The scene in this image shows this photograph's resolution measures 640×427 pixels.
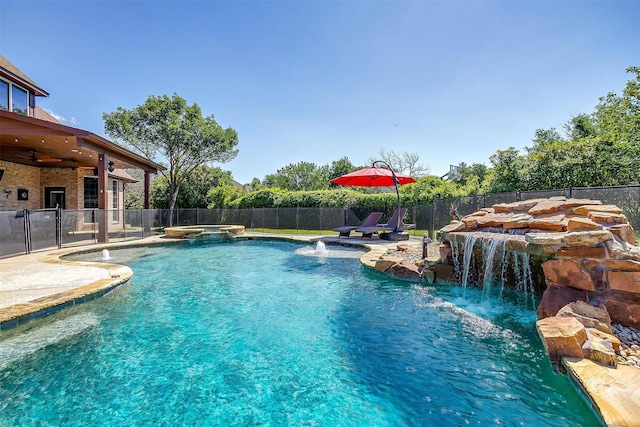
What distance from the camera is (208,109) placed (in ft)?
64.2

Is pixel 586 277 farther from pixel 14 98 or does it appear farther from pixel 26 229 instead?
pixel 14 98

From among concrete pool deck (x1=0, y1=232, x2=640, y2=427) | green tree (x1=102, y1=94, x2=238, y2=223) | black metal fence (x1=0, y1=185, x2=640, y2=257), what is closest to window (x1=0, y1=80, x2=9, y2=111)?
black metal fence (x1=0, y1=185, x2=640, y2=257)

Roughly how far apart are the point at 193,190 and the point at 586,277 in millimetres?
22328

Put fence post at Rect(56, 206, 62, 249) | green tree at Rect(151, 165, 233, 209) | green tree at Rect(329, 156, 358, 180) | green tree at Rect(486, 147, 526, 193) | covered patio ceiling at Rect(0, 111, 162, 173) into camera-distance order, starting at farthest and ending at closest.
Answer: green tree at Rect(329, 156, 358, 180) < green tree at Rect(151, 165, 233, 209) < green tree at Rect(486, 147, 526, 193) < fence post at Rect(56, 206, 62, 249) < covered patio ceiling at Rect(0, 111, 162, 173)

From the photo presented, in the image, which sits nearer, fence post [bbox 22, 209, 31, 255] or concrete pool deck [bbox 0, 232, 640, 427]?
concrete pool deck [bbox 0, 232, 640, 427]

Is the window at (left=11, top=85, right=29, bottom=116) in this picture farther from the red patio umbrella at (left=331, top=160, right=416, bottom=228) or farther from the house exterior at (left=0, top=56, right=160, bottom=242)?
the red patio umbrella at (left=331, top=160, right=416, bottom=228)

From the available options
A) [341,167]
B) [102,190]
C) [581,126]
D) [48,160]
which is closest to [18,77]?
[48,160]

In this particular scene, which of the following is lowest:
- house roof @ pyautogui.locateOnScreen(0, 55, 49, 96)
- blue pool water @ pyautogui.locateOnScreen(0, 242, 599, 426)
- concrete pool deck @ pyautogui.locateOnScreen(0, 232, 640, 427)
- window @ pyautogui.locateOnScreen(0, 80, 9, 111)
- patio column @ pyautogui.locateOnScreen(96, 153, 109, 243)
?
blue pool water @ pyautogui.locateOnScreen(0, 242, 599, 426)

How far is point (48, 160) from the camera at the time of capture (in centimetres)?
1250

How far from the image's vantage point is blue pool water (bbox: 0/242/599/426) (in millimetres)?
2209

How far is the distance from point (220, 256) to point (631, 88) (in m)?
16.2

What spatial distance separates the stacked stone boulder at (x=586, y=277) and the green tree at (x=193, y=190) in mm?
20554

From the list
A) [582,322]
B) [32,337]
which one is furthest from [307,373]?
[32,337]

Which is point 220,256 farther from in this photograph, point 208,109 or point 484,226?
point 208,109
